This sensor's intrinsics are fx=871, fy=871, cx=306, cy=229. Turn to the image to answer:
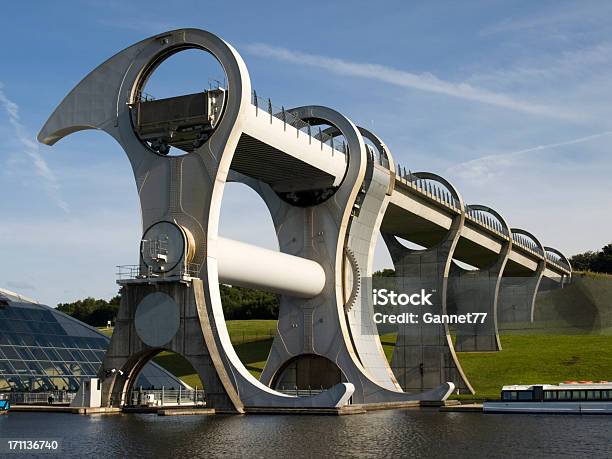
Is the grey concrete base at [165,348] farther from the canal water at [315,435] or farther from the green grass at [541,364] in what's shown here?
the green grass at [541,364]

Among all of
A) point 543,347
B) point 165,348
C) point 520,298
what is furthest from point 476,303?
point 165,348

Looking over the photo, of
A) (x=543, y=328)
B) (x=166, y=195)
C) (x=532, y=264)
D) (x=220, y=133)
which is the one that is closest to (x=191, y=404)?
(x=166, y=195)

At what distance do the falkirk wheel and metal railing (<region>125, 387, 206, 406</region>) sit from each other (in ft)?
8.37

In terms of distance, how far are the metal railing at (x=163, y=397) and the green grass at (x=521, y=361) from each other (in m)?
13.7

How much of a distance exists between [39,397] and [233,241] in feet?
48.5

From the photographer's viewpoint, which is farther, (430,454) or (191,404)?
(191,404)

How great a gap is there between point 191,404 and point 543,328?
62.4 meters

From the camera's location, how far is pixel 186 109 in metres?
45.8

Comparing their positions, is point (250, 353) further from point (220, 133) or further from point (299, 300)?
→ point (220, 133)

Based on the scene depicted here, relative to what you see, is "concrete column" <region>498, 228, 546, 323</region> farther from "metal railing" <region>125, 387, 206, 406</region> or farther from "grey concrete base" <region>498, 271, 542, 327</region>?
"metal railing" <region>125, 387, 206, 406</region>

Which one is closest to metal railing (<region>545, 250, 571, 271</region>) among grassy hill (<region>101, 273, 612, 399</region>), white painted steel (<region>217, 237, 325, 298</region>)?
grassy hill (<region>101, 273, 612, 399</region>)

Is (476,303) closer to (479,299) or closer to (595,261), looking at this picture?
(479,299)

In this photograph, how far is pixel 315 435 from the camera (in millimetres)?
31750

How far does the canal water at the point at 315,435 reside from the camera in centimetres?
2667
